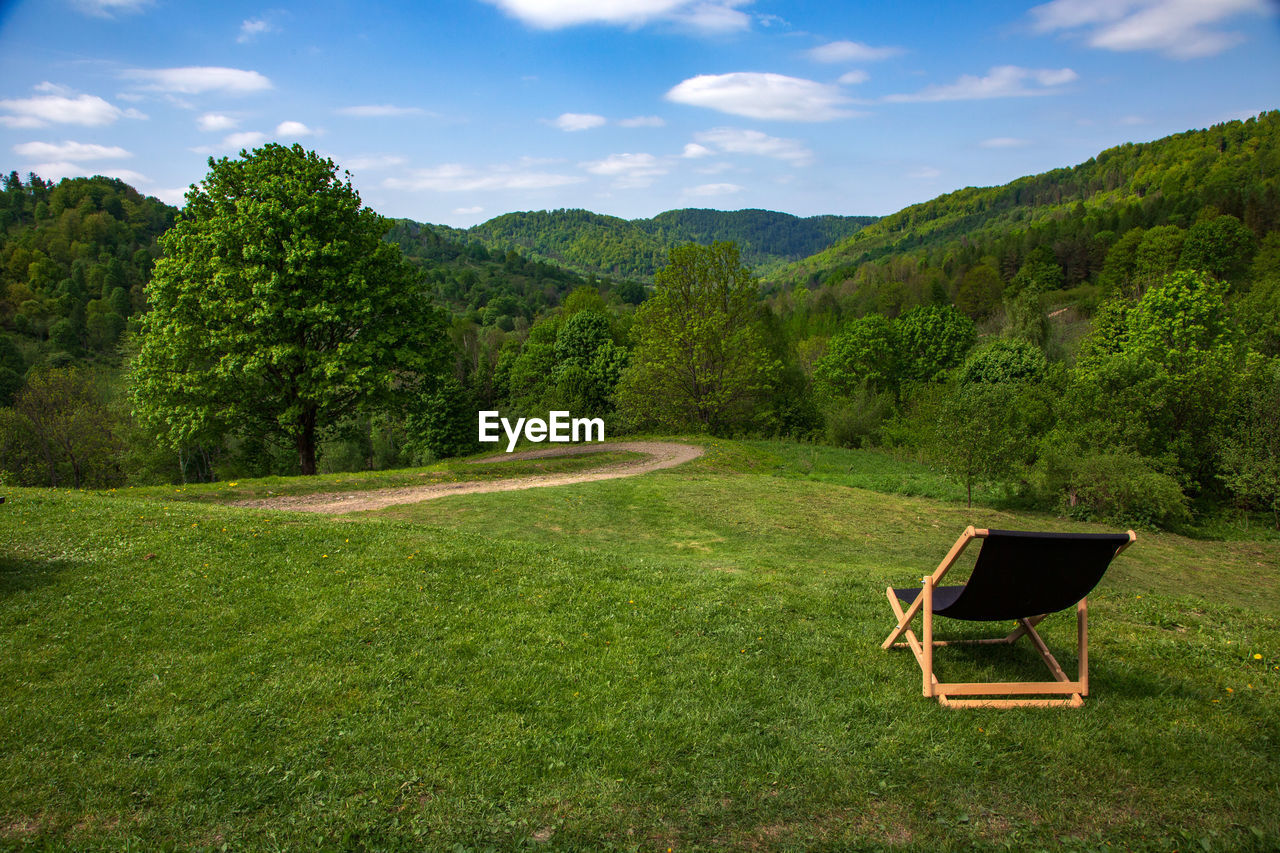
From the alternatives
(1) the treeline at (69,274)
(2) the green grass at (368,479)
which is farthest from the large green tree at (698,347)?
(1) the treeline at (69,274)

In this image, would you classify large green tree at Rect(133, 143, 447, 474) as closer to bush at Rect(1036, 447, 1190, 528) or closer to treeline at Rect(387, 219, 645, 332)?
bush at Rect(1036, 447, 1190, 528)

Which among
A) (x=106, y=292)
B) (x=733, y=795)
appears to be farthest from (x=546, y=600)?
(x=106, y=292)

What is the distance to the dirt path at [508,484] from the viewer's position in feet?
51.6

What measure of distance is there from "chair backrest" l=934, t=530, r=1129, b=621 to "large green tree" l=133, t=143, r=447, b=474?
19.3m

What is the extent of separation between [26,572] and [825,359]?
185ft

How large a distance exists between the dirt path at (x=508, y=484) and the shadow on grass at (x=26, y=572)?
7.26 metres

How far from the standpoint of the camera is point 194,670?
517cm

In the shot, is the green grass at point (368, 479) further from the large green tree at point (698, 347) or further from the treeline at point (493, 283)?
the treeline at point (493, 283)

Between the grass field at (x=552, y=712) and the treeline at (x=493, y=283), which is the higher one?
the treeline at (x=493, y=283)

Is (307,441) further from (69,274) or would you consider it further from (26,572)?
(69,274)

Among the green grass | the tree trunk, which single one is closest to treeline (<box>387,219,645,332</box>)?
the tree trunk

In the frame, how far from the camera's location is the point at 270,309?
64.6ft

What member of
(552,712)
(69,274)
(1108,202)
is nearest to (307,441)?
(552,712)

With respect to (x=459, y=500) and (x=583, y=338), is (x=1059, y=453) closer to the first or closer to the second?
(x=459, y=500)
